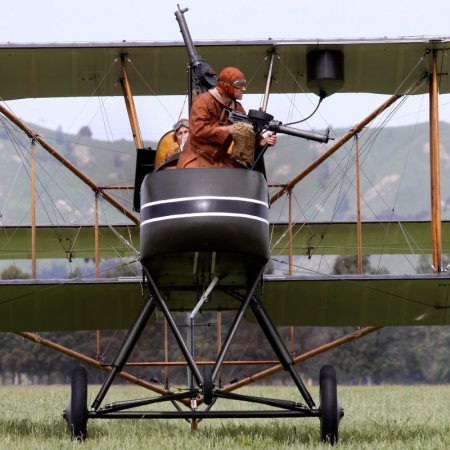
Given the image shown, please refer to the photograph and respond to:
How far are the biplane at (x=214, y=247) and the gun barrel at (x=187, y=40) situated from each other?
0.02 meters

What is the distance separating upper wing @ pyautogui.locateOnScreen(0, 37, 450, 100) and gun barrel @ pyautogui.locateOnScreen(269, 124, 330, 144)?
276 cm

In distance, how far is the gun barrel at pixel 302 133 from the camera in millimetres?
7762

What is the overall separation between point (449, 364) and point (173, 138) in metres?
86.1

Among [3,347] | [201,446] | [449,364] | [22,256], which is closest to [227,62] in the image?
[201,446]

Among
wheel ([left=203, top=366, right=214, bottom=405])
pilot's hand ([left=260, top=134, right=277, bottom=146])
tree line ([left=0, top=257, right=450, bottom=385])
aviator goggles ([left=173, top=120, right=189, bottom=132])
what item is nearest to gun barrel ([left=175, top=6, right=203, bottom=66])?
aviator goggles ([left=173, top=120, right=189, bottom=132])

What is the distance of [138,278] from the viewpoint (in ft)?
31.8

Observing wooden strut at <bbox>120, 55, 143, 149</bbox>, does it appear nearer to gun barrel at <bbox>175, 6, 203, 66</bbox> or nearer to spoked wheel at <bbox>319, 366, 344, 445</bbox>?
gun barrel at <bbox>175, 6, 203, 66</bbox>

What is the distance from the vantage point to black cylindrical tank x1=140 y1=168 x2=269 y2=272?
802 cm

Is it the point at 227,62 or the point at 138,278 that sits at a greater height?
the point at 227,62

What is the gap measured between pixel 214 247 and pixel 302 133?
39.1 inches

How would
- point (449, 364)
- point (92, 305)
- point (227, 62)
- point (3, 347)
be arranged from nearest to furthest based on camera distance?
1. point (92, 305)
2. point (227, 62)
3. point (3, 347)
4. point (449, 364)

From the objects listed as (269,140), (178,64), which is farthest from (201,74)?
(178,64)

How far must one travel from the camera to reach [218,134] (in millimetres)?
8148

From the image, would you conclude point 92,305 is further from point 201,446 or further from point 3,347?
point 3,347
